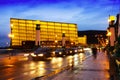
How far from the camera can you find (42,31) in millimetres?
150000

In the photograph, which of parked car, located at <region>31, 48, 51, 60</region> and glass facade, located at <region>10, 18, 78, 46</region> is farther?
glass facade, located at <region>10, 18, 78, 46</region>

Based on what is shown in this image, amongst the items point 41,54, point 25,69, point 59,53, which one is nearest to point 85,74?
point 25,69

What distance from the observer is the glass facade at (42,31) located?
134 metres

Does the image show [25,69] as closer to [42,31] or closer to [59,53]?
[59,53]

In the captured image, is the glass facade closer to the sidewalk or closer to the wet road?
the wet road

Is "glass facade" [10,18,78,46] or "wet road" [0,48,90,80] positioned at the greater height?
"glass facade" [10,18,78,46]

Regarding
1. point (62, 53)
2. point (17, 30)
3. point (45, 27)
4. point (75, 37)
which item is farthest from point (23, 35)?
point (62, 53)

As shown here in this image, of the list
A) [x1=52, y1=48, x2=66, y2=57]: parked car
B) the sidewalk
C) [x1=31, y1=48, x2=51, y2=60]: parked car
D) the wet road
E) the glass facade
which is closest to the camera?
the sidewalk

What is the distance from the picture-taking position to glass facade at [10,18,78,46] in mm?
134325

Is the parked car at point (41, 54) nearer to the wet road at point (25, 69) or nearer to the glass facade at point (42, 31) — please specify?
the wet road at point (25, 69)

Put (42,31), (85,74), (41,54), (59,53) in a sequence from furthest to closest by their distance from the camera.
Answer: (42,31)
(59,53)
(41,54)
(85,74)

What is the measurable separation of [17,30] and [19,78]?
117091 millimetres

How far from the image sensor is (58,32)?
160 metres

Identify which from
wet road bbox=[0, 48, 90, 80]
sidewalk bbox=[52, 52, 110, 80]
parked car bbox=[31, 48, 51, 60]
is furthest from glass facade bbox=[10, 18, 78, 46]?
sidewalk bbox=[52, 52, 110, 80]
